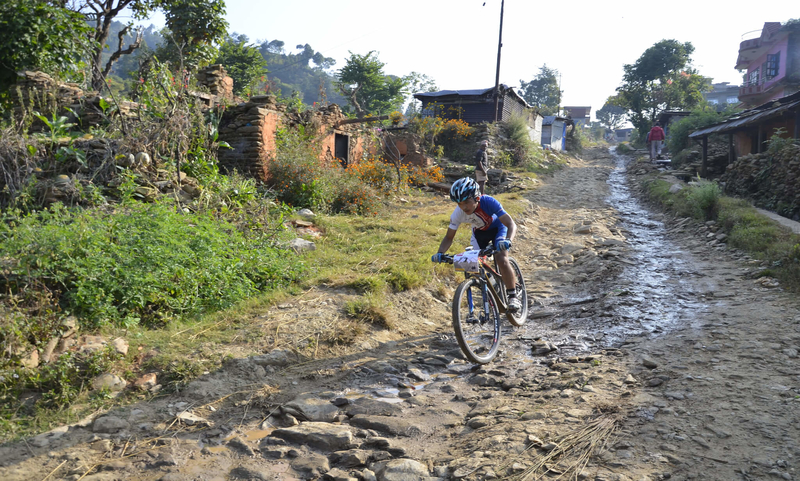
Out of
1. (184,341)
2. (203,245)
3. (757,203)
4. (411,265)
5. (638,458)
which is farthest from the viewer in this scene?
(757,203)

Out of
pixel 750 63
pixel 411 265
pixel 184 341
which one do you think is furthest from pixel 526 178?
pixel 750 63

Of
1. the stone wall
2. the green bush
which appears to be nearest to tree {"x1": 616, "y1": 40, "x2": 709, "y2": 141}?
the stone wall

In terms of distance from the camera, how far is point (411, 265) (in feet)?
23.0

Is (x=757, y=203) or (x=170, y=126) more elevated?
(x=170, y=126)

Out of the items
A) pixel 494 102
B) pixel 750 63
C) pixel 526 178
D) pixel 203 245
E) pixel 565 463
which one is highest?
pixel 750 63

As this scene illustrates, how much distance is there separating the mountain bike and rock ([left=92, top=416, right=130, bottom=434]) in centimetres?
275

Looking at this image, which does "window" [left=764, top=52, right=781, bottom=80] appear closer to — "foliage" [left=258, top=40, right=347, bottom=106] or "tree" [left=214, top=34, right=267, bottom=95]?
"tree" [left=214, top=34, right=267, bottom=95]

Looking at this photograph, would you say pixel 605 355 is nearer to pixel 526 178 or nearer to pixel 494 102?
pixel 526 178

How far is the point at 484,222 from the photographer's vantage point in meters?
5.10

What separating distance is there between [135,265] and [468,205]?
3527 mm

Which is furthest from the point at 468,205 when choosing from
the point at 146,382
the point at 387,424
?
the point at 146,382

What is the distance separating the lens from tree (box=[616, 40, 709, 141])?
3812 cm

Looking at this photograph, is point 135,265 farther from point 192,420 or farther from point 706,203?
point 706,203

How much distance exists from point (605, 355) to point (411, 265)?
315 cm
